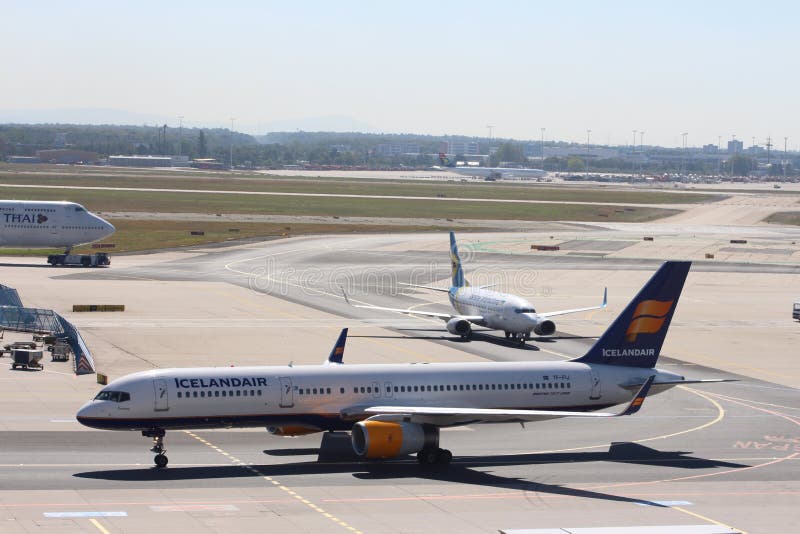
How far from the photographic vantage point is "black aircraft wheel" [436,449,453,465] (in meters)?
46.9

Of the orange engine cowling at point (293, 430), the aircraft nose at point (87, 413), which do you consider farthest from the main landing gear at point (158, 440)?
the orange engine cowling at point (293, 430)

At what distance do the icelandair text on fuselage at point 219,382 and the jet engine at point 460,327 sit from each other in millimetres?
35565

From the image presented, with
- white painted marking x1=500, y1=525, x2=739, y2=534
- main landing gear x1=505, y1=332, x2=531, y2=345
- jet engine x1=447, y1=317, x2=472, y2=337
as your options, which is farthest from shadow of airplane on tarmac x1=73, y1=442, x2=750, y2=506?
jet engine x1=447, y1=317, x2=472, y2=337

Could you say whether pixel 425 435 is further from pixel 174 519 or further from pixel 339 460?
pixel 174 519

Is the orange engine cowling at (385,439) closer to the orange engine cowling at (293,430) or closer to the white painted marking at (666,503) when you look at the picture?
the orange engine cowling at (293,430)

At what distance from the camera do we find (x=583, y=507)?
132 feet

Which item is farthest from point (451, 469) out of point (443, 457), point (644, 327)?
point (644, 327)

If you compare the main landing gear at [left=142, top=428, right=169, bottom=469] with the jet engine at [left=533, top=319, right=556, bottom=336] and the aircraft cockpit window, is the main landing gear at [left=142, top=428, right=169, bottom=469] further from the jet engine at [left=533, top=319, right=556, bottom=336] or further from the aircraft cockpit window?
the jet engine at [left=533, top=319, right=556, bottom=336]

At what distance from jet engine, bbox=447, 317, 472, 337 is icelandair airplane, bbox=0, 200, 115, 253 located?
63899mm

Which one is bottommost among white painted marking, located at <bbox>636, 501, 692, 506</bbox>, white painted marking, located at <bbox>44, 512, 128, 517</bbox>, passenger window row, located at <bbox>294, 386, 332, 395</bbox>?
white painted marking, located at <bbox>636, 501, 692, 506</bbox>

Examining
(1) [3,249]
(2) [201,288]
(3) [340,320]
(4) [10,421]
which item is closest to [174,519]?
(4) [10,421]

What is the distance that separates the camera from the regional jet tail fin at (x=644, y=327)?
52281 mm

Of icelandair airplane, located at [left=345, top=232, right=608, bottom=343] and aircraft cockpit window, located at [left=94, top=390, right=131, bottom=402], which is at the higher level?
aircraft cockpit window, located at [left=94, top=390, right=131, bottom=402]

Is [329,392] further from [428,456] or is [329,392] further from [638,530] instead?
[638,530]
